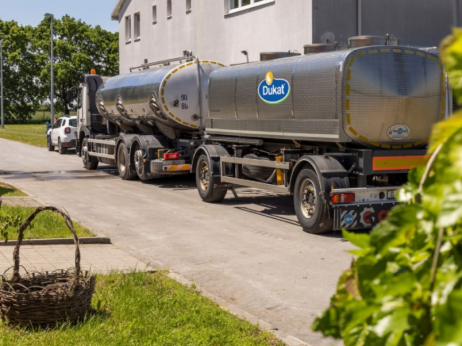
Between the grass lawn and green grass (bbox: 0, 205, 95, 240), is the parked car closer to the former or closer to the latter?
the grass lawn

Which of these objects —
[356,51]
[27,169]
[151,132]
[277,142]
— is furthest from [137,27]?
[356,51]

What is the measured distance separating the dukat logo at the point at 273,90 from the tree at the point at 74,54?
75966 mm

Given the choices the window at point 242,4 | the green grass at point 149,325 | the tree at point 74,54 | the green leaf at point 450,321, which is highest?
the tree at point 74,54

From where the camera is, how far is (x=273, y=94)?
41.9 feet

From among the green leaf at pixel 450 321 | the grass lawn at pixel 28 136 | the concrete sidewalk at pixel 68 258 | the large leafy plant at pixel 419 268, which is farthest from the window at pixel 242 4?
the green leaf at pixel 450 321

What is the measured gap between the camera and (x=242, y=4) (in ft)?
78.7

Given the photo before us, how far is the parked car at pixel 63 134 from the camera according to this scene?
3412 centimetres

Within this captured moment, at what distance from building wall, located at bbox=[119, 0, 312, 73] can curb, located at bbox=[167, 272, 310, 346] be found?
44.4 ft

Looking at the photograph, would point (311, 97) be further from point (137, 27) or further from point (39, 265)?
point (137, 27)

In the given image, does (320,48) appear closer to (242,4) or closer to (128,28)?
(242,4)

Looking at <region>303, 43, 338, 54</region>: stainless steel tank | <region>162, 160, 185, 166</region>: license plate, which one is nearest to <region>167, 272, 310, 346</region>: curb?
<region>303, 43, 338, 54</region>: stainless steel tank

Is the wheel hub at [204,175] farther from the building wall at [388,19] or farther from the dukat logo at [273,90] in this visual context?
the building wall at [388,19]

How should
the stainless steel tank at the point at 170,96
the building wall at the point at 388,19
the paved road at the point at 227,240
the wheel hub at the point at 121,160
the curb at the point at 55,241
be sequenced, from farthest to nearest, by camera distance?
the wheel hub at the point at 121,160
the building wall at the point at 388,19
the stainless steel tank at the point at 170,96
the curb at the point at 55,241
the paved road at the point at 227,240

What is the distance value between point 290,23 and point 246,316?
15604mm
